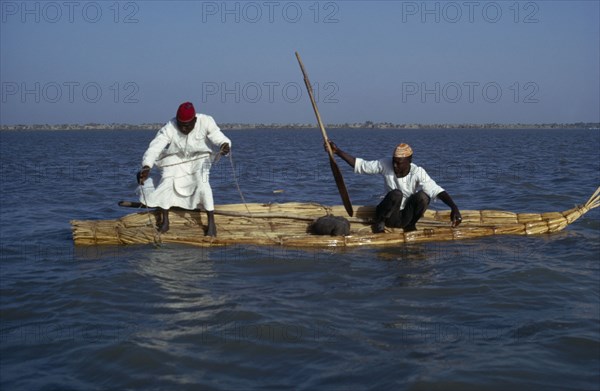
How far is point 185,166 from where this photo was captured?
25.1 ft

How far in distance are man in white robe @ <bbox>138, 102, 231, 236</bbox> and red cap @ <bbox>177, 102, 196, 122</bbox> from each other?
0.28 ft

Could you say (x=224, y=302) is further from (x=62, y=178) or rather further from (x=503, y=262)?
(x=62, y=178)

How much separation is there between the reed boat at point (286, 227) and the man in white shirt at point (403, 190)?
18 cm

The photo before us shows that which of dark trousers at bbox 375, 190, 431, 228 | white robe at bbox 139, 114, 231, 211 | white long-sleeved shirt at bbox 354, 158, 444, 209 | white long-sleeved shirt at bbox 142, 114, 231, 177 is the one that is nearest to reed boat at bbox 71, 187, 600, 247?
dark trousers at bbox 375, 190, 431, 228

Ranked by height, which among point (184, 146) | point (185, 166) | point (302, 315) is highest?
point (184, 146)

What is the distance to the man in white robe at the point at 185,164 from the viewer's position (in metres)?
7.42

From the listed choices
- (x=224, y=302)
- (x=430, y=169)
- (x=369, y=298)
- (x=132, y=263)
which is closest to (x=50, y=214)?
(x=132, y=263)

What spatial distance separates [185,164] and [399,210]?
98.4 inches

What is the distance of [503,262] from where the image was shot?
6984mm

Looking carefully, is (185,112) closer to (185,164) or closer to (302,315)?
(185,164)

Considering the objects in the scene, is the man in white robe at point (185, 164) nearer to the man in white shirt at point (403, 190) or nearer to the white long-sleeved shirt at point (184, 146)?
the white long-sleeved shirt at point (184, 146)

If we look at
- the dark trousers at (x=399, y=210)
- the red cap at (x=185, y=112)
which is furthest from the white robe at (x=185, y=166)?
the dark trousers at (x=399, y=210)

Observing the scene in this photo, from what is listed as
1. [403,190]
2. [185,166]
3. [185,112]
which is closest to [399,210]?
[403,190]

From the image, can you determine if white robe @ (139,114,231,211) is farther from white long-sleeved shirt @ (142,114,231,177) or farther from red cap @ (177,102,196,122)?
red cap @ (177,102,196,122)
